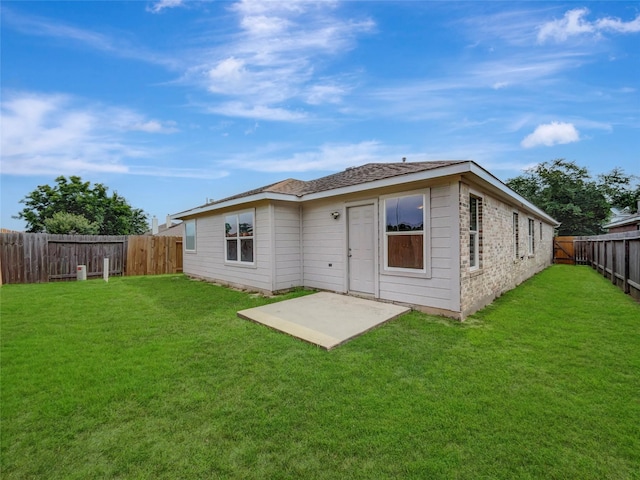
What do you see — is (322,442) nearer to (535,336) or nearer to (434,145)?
(535,336)

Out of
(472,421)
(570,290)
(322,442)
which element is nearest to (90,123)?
(322,442)

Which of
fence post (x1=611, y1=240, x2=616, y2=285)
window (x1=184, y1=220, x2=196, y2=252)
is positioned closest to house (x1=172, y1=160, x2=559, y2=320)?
window (x1=184, y1=220, x2=196, y2=252)

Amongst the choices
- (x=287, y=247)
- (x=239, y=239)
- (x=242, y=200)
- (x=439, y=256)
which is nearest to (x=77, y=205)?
(x=239, y=239)

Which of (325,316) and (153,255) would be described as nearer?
(325,316)

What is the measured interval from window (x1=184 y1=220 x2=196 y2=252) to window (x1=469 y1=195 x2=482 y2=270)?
9993 millimetres

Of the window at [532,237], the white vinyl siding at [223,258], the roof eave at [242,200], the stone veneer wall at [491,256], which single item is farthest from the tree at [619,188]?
the white vinyl siding at [223,258]

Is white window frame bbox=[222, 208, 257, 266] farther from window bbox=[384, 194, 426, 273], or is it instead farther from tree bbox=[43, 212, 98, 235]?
tree bbox=[43, 212, 98, 235]

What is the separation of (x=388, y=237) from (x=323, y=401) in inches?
156

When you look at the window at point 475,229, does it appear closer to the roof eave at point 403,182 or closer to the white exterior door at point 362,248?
the roof eave at point 403,182

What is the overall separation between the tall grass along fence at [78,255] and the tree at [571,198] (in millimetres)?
27385

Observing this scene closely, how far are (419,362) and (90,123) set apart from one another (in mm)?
12475

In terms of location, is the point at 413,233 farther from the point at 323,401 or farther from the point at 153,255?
the point at 153,255

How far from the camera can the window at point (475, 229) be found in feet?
19.1

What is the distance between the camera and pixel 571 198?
80.4ft
